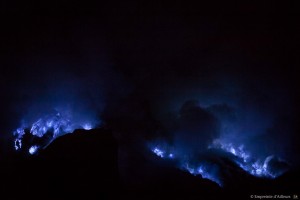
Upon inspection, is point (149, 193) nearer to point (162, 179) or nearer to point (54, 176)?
point (162, 179)

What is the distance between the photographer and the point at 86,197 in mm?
57594

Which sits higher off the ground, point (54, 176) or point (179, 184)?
point (179, 184)

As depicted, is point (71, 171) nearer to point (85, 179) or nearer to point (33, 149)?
point (85, 179)

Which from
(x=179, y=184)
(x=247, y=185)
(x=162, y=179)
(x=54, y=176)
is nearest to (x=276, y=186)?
(x=247, y=185)

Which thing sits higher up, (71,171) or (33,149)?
(33,149)

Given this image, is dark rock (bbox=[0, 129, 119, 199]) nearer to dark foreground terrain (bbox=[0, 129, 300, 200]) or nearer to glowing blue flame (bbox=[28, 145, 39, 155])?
dark foreground terrain (bbox=[0, 129, 300, 200])

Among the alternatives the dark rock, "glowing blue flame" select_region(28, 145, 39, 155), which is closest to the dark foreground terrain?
the dark rock

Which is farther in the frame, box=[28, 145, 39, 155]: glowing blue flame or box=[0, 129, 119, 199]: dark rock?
box=[28, 145, 39, 155]: glowing blue flame

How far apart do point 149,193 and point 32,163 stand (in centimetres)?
3949

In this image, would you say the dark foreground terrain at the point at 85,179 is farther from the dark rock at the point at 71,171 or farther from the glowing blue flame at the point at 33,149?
the glowing blue flame at the point at 33,149

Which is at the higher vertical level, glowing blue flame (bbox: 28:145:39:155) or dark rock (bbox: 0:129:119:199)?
glowing blue flame (bbox: 28:145:39:155)

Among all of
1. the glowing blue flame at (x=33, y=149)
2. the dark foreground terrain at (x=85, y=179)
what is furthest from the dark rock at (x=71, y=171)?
the glowing blue flame at (x=33, y=149)

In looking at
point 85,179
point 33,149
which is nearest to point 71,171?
point 85,179

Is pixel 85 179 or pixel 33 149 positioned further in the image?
pixel 33 149
